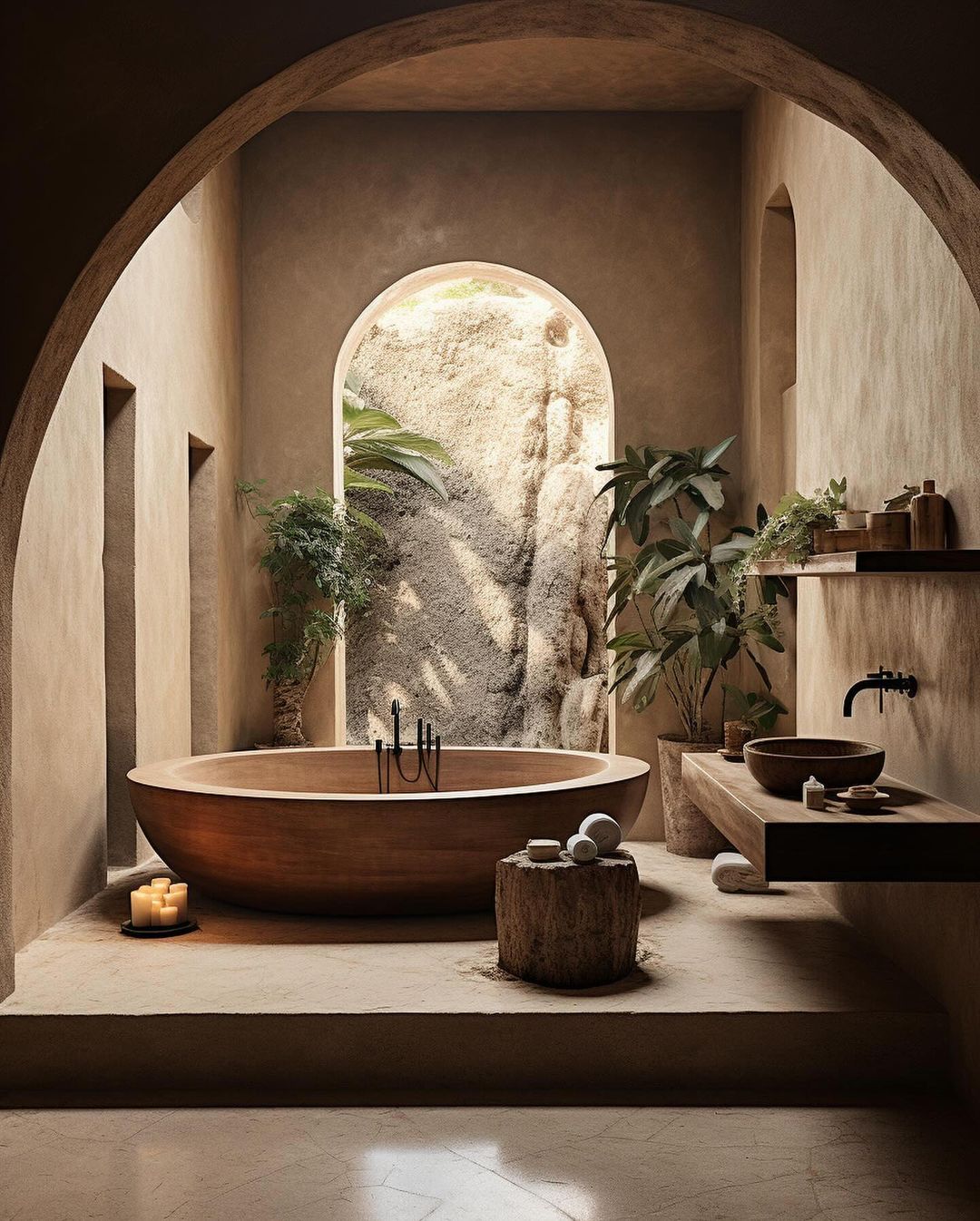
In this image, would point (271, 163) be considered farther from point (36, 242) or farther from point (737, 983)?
point (737, 983)

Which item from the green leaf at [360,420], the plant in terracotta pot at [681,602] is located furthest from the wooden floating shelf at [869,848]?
the green leaf at [360,420]

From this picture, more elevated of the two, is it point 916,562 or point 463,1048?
point 916,562

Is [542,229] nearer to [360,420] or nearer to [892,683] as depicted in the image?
[360,420]

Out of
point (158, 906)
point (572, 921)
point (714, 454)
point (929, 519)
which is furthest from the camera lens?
point (714, 454)

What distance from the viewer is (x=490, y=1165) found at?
9.21 feet

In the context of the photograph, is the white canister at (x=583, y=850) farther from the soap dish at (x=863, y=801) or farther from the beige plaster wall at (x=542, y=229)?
the beige plaster wall at (x=542, y=229)

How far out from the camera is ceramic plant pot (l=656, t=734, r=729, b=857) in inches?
228

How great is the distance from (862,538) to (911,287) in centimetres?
75

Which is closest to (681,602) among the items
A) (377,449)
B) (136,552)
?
(377,449)

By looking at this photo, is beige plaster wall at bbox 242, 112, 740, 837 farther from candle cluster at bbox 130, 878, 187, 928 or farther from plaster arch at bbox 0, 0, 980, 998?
plaster arch at bbox 0, 0, 980, 998

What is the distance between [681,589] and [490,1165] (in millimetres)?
3195

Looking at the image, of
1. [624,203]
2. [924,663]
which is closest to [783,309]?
[624,203]

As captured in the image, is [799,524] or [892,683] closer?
[892,683]

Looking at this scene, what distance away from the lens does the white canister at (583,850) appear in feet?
11.7
